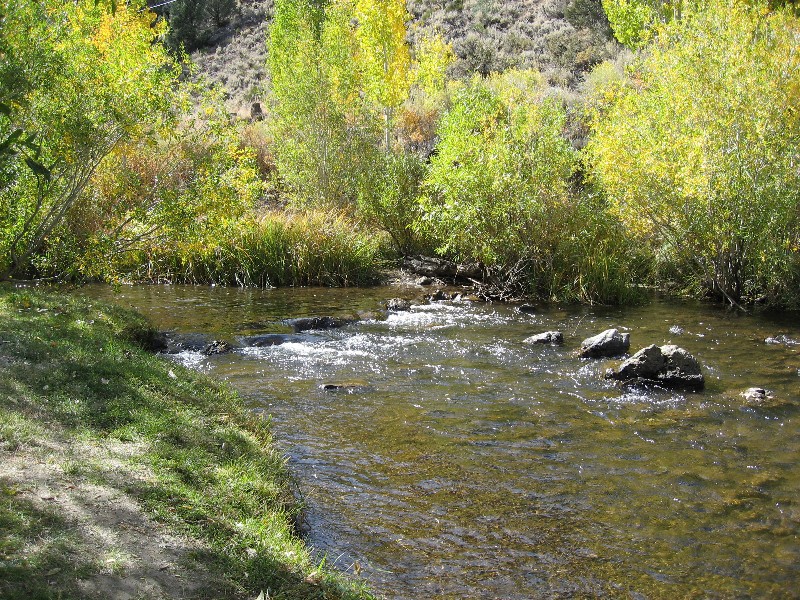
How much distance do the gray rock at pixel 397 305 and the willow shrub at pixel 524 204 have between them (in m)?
2.03

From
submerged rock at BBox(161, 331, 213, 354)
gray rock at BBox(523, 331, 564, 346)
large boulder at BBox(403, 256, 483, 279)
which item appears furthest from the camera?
large boulder at BBox(403, 256, 483, 279)

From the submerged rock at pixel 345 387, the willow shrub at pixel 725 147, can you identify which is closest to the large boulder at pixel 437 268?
the willow shrub at pixel 725 147

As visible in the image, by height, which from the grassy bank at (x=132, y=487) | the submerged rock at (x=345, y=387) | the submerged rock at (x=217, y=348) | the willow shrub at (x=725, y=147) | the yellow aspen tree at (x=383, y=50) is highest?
the yellow aspen tree at (x=383, y=50)

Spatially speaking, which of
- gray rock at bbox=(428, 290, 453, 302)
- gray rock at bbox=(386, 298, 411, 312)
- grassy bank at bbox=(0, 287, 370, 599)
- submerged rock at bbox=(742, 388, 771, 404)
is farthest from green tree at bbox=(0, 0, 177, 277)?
submerged rock at bbox=(742, 388, 771, 404)

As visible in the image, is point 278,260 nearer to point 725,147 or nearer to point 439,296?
point 439,296

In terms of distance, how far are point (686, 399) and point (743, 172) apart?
5.75 meters

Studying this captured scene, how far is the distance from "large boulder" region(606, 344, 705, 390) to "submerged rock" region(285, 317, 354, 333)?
5048 mm

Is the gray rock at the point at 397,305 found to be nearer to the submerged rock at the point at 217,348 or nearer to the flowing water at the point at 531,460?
the flowing water at the point at 531,460

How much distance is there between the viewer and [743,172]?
39.6ft

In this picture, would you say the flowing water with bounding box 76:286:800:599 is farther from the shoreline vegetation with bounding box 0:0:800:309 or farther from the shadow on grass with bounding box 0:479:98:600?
the shoreline vegetation with bounding box 0:0:800:309

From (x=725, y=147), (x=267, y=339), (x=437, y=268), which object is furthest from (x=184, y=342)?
(x=725, y=147)

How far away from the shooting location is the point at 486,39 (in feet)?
137

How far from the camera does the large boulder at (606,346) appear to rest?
388 inches

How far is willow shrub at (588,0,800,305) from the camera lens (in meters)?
11.9
